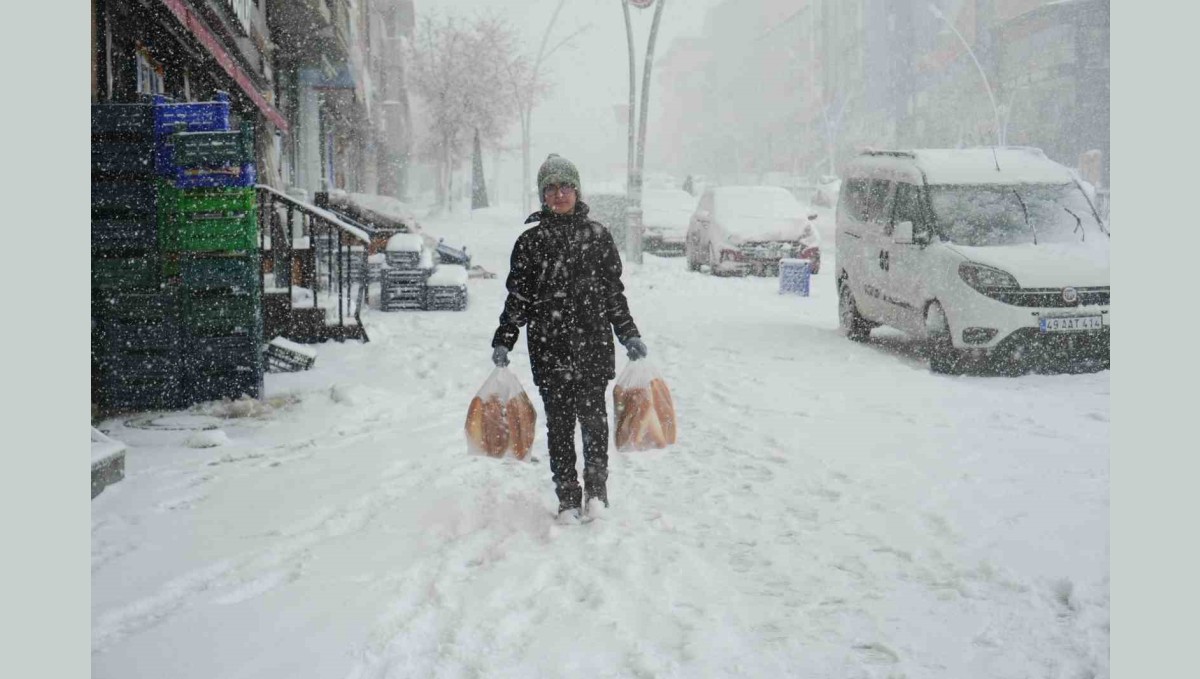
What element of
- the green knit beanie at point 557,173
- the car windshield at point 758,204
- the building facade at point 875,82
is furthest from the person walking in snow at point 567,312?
the building facade at point 875,82

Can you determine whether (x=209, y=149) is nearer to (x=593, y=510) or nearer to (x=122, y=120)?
(x=122, y=120)

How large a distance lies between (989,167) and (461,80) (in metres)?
38.7

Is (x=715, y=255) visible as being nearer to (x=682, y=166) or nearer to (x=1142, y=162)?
(x=1142, y=162)

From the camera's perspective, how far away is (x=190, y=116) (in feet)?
23.0

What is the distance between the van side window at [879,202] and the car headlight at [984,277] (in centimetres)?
176

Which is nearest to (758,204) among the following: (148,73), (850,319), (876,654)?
(850,319)

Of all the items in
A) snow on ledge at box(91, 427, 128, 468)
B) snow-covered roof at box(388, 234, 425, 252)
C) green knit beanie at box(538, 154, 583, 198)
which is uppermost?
snow-covered roof at box(388, 234, 425, 252)

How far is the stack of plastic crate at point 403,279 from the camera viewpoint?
14.5 m

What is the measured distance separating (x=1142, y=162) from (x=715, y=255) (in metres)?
15.4

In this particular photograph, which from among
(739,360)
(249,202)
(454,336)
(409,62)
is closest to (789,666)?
(249,202)

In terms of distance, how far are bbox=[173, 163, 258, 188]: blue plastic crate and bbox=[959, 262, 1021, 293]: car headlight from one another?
6.03 metres

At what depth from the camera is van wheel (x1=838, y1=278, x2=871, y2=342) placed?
11.7m

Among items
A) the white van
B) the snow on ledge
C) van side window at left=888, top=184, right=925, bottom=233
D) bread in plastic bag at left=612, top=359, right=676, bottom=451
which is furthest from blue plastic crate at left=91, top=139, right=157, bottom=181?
van side window at left=888, top=184, right=925, bottom=233

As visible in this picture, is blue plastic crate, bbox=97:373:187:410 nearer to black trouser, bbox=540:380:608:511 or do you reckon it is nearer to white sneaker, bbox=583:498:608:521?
black trouser, bbox=540:380:608:511
